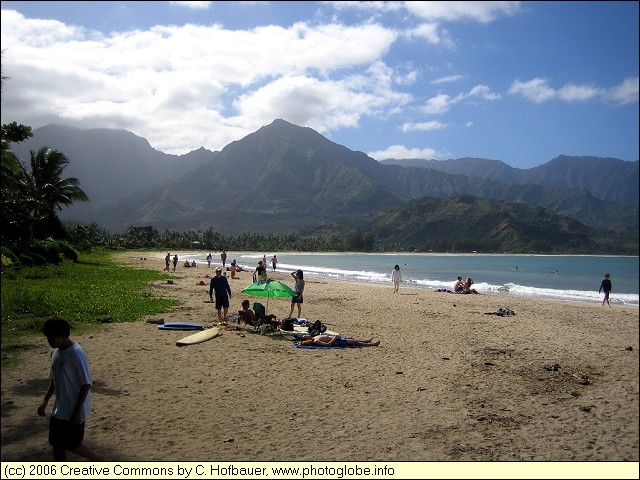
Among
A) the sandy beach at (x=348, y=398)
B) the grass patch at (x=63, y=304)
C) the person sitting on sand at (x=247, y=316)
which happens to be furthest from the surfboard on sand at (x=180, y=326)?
the grass patch at (x=63, y=304)

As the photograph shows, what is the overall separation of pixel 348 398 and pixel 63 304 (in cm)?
895

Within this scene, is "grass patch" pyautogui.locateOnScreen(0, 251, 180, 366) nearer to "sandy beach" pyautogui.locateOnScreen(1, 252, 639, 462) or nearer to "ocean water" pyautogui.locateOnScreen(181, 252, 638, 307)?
"sandy beach" pyautogui.locateOnScreen(1, 252, 639, 462)

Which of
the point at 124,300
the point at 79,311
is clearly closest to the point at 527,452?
the point at 79,311

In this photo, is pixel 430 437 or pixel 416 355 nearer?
pixel 430 437

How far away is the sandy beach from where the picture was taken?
406 cm

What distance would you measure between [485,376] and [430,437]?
2.84 m

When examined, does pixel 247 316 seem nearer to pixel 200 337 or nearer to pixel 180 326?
pixel 180 326

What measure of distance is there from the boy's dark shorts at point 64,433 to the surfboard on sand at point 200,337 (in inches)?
203

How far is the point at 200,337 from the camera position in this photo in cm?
933

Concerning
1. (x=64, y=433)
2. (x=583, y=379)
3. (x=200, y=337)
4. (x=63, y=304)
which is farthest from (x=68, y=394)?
(x=63, y=304)

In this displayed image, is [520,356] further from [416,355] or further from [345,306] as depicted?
[345,306]

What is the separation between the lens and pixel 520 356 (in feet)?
28.0

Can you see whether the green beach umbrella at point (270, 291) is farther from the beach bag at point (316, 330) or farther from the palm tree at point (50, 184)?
the palm tree at point (50, 184)

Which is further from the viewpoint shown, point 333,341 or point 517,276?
point 517,276
